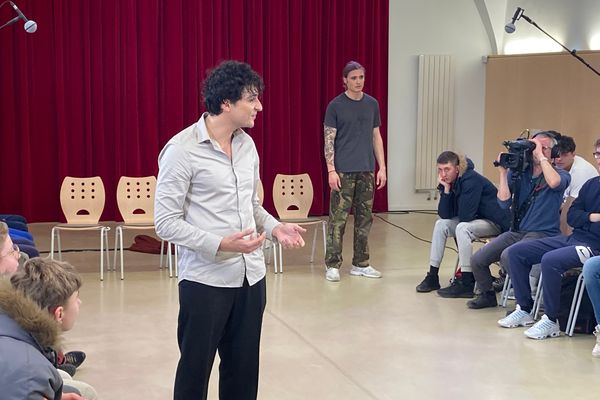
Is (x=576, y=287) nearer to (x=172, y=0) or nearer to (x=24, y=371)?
(x=24, y=371)

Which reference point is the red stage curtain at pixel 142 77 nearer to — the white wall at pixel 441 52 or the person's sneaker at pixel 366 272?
the white wall at pixel 441 52

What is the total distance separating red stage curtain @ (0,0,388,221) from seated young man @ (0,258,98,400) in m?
6.87

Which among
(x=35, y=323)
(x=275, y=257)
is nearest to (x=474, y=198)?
(x=275, y=257)

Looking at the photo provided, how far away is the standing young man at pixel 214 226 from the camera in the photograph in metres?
2.77

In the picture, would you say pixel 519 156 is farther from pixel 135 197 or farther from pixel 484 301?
pixel 135 197

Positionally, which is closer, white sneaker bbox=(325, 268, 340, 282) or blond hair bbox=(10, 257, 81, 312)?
blond hair bbox=(10, 257, 81, 312)

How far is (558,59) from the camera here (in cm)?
915

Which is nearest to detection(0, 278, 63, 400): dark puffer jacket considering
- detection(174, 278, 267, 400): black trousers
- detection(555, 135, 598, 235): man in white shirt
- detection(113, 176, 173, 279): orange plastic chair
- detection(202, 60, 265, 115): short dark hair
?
detection(174, 278, 267, 400): black trousers

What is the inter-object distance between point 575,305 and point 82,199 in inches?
154

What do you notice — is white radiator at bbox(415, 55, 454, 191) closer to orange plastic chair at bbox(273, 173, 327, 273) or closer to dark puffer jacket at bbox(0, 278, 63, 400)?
orange plastic chair at bbox(273, 173, 327, 273)

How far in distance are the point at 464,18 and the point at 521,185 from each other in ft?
17.3

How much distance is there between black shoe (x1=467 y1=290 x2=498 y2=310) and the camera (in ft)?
17.9

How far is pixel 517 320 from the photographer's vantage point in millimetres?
5020

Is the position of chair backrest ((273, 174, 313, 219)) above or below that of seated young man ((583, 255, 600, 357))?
above
